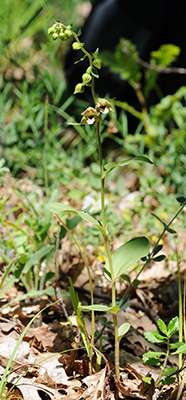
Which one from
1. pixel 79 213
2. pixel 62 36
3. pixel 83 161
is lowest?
pixel 83 161

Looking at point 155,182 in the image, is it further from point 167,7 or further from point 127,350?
point 167,7

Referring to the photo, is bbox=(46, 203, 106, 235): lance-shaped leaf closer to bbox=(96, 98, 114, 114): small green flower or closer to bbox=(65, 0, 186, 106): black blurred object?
bbox=(96, 98, 114, 114): small green flower

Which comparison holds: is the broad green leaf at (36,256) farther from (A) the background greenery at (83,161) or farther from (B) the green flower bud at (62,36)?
(B) the green flower bud at (62,36)

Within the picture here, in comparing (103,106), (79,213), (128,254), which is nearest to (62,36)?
(103,106)

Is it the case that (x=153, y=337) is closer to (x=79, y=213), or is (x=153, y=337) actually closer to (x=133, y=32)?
(x=79, y=213)

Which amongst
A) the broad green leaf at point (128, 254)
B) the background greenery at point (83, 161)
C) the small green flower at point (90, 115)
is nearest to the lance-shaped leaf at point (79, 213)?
the broad green leaf at point (128, 254)

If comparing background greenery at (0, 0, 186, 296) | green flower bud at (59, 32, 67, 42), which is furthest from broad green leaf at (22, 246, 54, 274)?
green flower bud at (59, 32, 67, 42)
